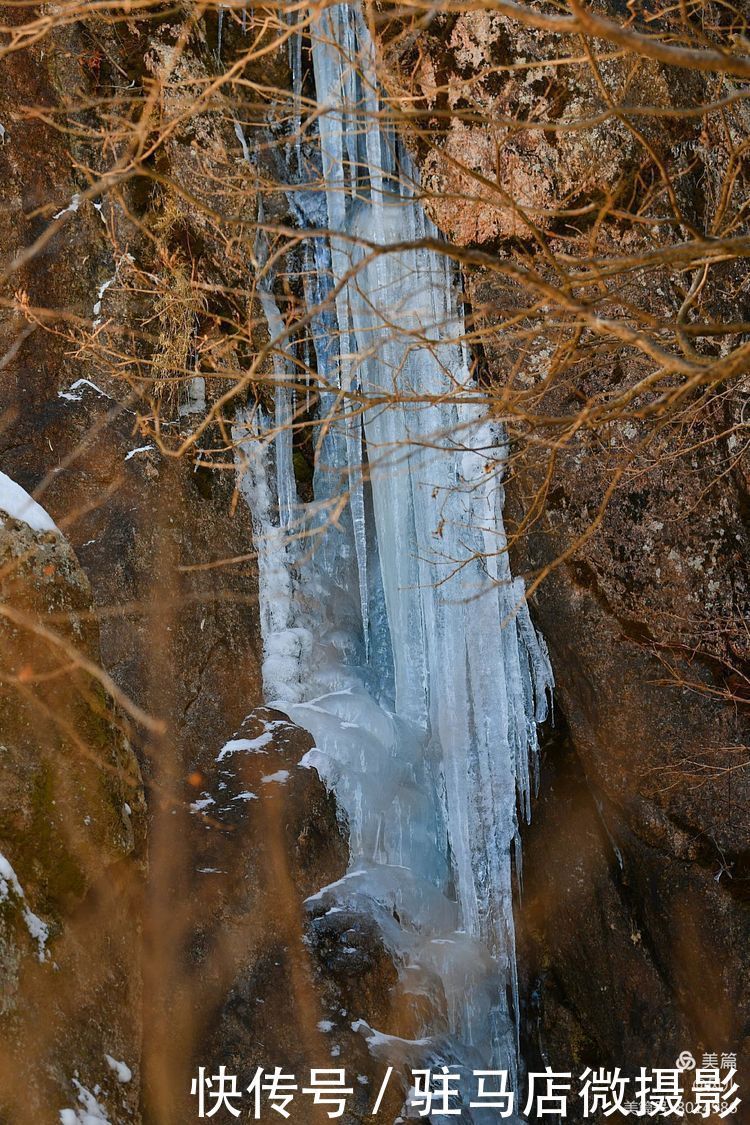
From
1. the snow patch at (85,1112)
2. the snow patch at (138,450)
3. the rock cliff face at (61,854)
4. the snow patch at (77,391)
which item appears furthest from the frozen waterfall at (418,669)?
the snow patch at (85,1112)

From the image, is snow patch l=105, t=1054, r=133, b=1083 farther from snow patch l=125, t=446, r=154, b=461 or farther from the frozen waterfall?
snow patch l=125, t=446, r=154, b=461

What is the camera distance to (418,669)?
21.1ft

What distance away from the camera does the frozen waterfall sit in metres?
5.94

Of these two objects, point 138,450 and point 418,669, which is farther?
point 418,669

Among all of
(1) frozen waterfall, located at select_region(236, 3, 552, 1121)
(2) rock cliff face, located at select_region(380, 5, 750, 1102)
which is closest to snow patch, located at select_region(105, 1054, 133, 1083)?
(1) frozen waterfall, located at select_region(236, 3, 552, 1121)

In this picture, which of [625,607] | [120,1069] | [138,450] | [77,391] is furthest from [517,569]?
[120,1069]

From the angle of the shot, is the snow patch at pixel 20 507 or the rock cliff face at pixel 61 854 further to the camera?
the snow patch at pixel 20 507

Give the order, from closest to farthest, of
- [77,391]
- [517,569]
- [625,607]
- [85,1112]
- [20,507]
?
1. [85,1112]
2. [20,507]
3. [625,607]
4. [77,391]
5. [517,569]

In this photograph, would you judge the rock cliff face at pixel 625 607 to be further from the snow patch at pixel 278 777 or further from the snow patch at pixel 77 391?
the snow patch at pixel 77 391

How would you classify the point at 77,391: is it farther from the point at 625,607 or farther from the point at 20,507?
the point at 625,607

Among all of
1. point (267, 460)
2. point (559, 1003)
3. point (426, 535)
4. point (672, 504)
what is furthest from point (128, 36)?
point (559, 1003)

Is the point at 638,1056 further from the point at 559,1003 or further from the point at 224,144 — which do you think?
the point at 224,144

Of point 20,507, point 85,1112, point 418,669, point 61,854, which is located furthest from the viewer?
point 418,669

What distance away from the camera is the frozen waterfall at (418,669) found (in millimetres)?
5938
